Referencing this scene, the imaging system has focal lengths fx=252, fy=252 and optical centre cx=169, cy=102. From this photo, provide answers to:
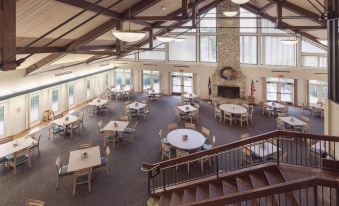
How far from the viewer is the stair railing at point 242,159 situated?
5516mm

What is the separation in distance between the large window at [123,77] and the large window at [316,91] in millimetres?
13435

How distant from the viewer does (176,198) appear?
620 cm

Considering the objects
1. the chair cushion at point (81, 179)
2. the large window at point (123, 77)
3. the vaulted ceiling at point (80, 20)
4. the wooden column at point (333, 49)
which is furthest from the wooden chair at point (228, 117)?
the large window at point (123, 77)

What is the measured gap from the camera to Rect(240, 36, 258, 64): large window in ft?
56.2

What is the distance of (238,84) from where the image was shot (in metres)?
17.6

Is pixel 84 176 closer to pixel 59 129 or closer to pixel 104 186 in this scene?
pixel 104 186

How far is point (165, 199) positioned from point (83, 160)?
290cm

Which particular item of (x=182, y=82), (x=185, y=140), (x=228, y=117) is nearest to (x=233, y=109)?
(x=228, y=117)

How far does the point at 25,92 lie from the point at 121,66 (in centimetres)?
977

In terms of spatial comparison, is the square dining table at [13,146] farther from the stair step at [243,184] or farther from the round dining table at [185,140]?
the stair step at [243,184]

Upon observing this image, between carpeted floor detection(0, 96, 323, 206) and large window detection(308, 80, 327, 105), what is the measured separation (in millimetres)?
2690

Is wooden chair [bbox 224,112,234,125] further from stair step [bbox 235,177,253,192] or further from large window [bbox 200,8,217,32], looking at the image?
stair step [bbox 235,177,253,192]

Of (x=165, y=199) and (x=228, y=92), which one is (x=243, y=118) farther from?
(x=165, y=199)

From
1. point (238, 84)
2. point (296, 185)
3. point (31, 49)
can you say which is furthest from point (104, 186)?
point (238, 84)
